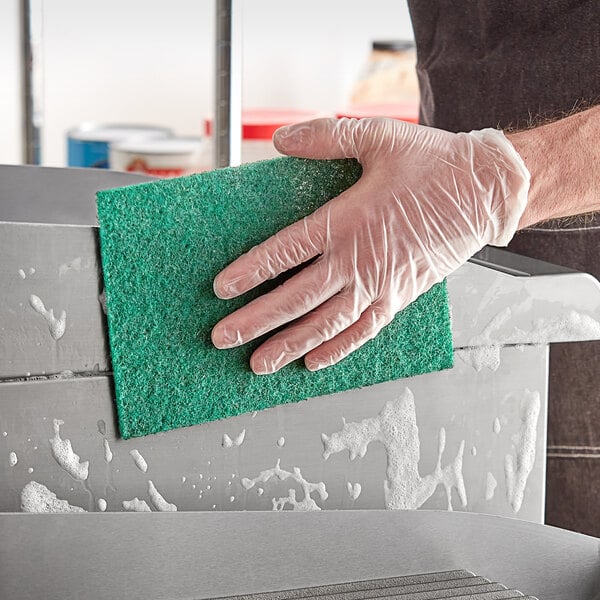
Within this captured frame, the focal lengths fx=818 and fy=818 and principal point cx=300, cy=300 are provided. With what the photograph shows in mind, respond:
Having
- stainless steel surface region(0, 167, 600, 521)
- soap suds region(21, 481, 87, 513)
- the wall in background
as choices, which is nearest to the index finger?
stainless steel surface region(0, 167, 600, 521)

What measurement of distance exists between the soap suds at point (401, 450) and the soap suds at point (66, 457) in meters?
0.23

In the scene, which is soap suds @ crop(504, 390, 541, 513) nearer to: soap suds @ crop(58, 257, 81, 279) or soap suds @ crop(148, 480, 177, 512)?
soap suds @ crop(148, 480, 177, 512)

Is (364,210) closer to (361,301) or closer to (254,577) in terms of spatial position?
(361,301)

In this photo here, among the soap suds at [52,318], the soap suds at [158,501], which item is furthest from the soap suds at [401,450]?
the soap suds at [52,318]

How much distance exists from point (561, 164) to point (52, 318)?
533mm

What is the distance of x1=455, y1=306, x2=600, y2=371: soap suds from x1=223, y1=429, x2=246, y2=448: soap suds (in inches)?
9.0

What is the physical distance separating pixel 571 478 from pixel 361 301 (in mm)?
578

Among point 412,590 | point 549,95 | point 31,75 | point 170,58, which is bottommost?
point 412,590

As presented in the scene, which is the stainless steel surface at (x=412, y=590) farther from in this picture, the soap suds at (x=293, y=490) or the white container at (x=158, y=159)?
the white container at (x=158, y=159)

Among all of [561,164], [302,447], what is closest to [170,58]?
[561,164]

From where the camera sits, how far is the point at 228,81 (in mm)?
1216

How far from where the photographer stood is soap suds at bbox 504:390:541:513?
85cm

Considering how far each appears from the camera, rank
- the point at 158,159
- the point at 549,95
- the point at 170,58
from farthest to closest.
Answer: the point at 170,58 < the point at 158,159 < the point at 549,95

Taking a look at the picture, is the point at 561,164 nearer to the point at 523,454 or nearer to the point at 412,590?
the point at 523,454
